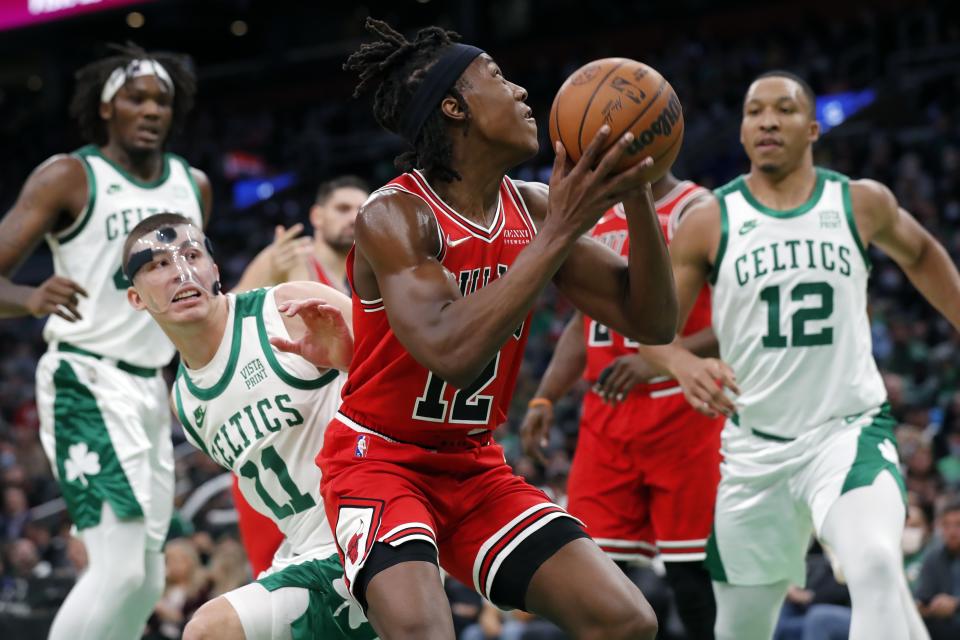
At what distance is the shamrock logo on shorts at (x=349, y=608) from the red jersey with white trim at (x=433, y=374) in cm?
63

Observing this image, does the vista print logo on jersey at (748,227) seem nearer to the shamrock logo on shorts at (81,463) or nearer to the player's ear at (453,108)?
the player's ear at (453,108)

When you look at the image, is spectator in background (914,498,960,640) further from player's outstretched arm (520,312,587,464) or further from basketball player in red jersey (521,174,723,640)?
player's outstretched arm (520,312,587,464)

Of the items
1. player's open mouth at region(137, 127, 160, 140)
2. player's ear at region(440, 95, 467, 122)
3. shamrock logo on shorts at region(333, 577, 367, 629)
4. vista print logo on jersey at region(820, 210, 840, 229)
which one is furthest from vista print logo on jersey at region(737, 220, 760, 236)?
player's open mouth at region(137, 127, 160, 140)

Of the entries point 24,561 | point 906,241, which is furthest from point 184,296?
point 24,561

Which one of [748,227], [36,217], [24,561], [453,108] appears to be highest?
[453,108]

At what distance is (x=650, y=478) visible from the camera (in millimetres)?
5734

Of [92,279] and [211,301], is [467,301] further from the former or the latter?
[92,279]

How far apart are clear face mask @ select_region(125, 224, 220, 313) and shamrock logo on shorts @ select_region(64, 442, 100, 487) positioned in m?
1.22

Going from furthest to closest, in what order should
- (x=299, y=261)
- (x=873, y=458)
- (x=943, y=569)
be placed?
1. (x=943, y=569)
2. (x=299, y=261)
3. (x=873, y=458)

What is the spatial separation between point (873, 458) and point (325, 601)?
2.15 metres

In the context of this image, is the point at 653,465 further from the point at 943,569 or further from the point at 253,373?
the point at 943,569

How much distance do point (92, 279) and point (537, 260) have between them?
10.6 feet

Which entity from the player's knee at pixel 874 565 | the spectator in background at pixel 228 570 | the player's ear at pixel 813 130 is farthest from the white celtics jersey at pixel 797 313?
the spectator in background at pixel 228 570

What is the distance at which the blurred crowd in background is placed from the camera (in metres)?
9.41
